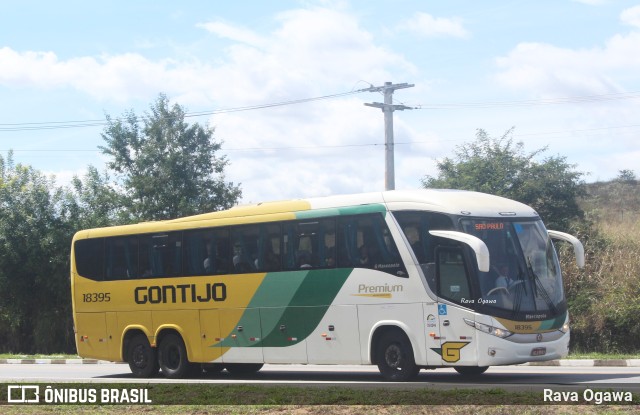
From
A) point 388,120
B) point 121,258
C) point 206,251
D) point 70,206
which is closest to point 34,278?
point 70,206

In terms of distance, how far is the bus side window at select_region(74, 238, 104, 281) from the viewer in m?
23.4

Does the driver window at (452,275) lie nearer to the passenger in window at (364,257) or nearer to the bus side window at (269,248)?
the passenger in window at (364,257)

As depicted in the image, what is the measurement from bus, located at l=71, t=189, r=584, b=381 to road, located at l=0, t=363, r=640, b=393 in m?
0.44

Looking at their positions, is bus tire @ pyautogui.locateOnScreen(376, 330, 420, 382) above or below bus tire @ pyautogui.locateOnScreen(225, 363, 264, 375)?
above

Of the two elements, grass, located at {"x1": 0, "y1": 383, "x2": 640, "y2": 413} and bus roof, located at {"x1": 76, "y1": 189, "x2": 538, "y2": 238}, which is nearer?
grass, located at {"x1": 0, "y1": 383, "x2": 640, "y2": 413}

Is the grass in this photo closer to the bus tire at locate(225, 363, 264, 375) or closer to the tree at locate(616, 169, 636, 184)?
the bus tire at locate(225, 363, 264, 375)

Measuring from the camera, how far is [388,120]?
35375 millimetres

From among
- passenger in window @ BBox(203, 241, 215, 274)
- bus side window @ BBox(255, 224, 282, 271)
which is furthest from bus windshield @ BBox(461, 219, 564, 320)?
passenger in window @ BBox(203, 241, 215, 274)

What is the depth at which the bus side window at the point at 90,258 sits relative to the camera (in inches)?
921

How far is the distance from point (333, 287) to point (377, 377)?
2.10 metres

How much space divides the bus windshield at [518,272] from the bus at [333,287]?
2 cm

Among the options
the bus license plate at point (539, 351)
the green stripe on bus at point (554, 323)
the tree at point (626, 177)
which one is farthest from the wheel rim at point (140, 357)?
the tree at point (626, 177)

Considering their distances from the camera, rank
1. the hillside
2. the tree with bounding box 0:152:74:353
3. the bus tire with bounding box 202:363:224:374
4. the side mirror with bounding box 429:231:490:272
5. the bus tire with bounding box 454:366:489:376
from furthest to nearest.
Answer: the tree with bounding box 0:152:74:353, the hillside, the bus tire with bounding box 202:363:224:374, the bus tire with bounding box 454:366:489:376, the side mirror with bounding box 429:231:490:272

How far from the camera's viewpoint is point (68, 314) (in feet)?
134
